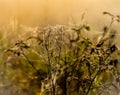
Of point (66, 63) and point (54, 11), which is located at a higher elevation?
point (54, 11)

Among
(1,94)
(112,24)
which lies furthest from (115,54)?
(1,94)

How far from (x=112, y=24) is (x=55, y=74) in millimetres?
565

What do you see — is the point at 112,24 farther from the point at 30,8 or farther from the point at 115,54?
→ the point at 30,8

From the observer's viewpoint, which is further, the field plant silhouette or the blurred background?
the blurred background

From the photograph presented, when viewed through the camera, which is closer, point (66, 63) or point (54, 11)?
point (66, 63)

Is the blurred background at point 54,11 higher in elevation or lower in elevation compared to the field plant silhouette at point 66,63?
higher

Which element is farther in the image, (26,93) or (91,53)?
(26,93)

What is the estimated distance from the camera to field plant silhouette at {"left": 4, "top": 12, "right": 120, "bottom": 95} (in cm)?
258

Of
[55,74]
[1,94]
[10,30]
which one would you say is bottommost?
[1,94]

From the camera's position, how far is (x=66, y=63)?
Result: 8.71ft

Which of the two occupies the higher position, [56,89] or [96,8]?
[96,8]

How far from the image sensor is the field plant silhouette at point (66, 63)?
2580mm

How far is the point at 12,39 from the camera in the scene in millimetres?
2844

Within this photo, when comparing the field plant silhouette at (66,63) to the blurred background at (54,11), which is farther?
the blurred background at (54,11)
